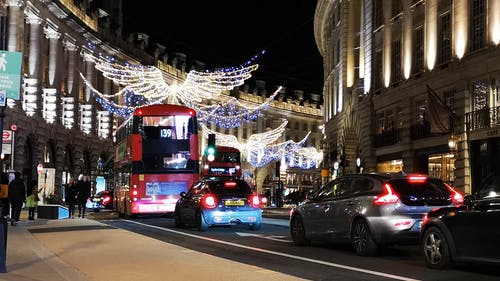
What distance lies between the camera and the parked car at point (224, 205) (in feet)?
66.4

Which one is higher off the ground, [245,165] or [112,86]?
[112,86]

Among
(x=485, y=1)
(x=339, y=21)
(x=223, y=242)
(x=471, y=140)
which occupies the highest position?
(x=339, y=21)

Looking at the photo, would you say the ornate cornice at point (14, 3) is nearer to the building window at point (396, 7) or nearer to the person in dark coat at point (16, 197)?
the building window at point (396, 7)

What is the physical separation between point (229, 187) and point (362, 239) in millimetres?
7862

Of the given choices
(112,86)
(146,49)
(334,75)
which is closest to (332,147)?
(334,75)

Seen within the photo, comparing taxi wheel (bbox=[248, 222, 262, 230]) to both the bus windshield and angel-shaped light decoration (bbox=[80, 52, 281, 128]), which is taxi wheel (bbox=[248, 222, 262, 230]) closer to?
the bus windshield

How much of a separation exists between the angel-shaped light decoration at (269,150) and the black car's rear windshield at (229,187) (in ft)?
190

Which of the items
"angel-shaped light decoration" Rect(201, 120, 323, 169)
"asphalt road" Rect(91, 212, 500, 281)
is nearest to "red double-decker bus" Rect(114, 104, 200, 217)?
"asphalt road" Rect(91, 212, 500, 281)

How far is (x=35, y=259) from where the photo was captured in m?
12.3

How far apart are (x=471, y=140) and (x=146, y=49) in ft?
216

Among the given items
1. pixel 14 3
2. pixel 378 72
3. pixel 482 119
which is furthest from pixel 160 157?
pixel 14 3

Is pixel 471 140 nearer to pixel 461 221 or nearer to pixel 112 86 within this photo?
pixel 461 221

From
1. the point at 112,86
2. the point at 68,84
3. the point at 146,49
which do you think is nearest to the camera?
the point at 68,84

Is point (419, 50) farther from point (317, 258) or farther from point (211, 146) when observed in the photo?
point (317, 258)
